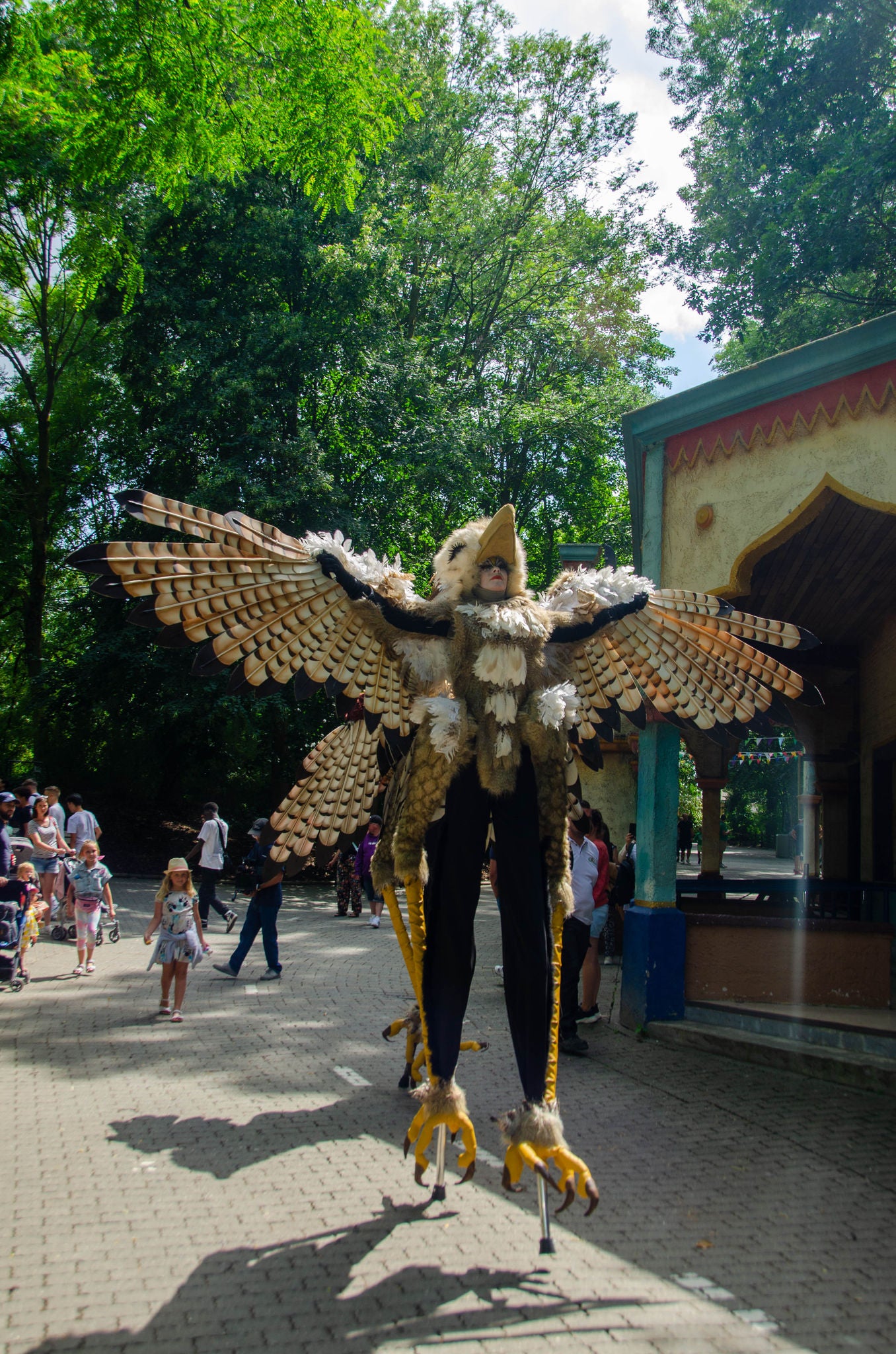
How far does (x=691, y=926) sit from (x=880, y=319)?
13.5 feet

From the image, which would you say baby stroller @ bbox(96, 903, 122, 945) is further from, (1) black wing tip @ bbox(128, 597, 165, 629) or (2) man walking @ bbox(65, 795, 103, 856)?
(1) black wing tip @ bbox(128, 597, 165, 629)

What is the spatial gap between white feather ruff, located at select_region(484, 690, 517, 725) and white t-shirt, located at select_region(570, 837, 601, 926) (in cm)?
326

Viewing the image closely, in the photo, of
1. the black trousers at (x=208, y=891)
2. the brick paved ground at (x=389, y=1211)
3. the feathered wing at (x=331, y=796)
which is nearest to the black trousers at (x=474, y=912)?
the brick paved ground at (x=389, y=1211)

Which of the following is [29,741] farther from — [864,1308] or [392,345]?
[864,1308]

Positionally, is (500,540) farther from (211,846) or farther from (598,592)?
(211,846)

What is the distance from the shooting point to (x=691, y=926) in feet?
22.5

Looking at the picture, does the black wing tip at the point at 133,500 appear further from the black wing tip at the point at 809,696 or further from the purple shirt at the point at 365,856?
the purple shirt at the point at 365,856

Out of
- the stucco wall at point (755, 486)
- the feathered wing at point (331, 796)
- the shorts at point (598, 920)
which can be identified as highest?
the stucco wall at point (755, 486)

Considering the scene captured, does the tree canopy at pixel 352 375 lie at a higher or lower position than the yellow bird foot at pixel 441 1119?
higher

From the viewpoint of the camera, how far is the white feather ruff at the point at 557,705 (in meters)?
3.55

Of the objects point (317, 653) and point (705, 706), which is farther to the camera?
point (705, 706)

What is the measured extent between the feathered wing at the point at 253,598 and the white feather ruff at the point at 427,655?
0.24ft

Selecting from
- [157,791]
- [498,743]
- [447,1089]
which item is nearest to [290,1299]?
[447,1089]

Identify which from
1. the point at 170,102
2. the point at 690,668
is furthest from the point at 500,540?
the point at 170,102
